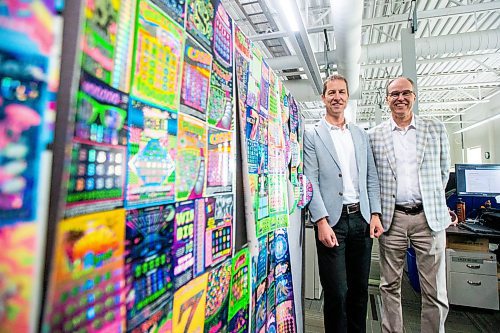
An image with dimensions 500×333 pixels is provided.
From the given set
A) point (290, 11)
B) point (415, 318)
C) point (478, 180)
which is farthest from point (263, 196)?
point (478, 180)

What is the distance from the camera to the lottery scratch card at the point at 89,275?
1.08 ft

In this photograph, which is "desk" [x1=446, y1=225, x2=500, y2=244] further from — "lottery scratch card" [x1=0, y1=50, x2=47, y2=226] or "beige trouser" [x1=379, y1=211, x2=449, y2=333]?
"lottery scratch card" [x1=0, y1=50, x2=47, y2=226]

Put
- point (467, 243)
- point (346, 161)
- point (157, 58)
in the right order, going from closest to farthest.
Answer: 1. point (157, 58)
2. point (346, 161)
3. point (467, 243)

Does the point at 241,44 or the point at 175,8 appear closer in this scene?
the point at 175,8

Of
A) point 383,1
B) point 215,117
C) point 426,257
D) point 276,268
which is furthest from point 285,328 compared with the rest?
point 383,1

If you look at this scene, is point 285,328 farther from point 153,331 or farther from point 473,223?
point 473,223

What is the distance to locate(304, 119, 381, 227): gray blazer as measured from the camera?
4.50 ft

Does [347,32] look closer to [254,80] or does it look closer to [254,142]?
[254,80]

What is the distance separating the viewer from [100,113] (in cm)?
39

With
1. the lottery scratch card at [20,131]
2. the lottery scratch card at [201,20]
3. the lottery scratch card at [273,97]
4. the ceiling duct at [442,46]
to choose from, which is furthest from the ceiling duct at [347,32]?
the lottery scratch card at [20,131]

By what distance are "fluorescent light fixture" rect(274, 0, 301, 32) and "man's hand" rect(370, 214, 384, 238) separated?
4.27ft

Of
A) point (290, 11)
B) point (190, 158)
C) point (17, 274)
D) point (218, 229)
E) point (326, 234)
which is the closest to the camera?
point (17, 274)

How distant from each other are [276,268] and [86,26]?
3.51ft

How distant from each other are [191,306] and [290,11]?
5.71ft
